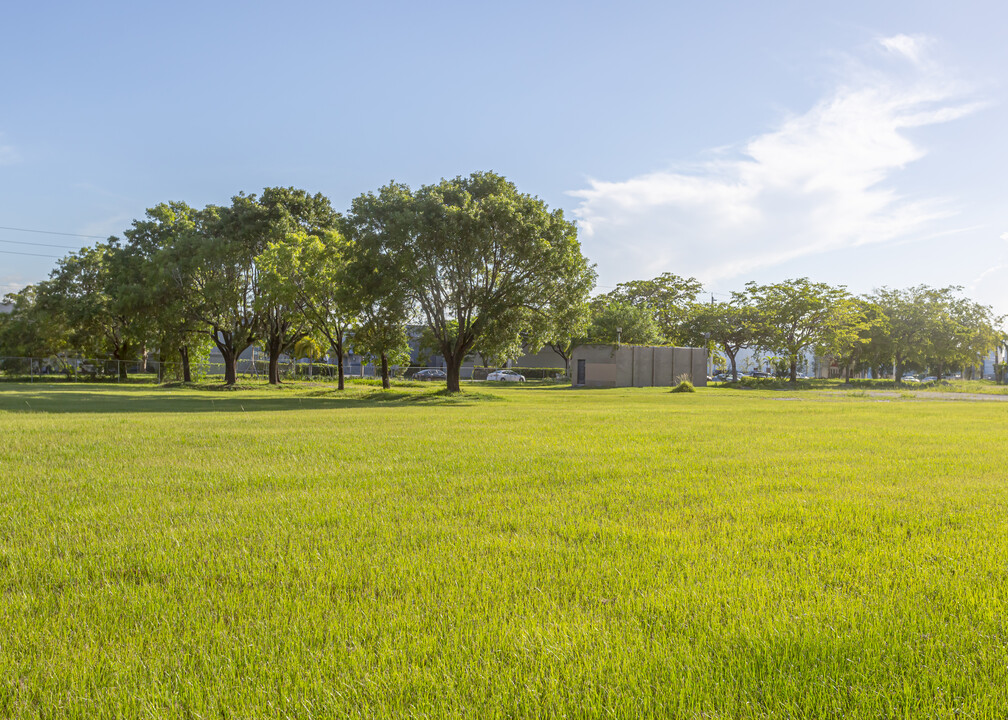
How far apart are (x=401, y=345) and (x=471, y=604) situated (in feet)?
87.2

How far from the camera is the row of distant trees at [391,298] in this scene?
81.7 ft

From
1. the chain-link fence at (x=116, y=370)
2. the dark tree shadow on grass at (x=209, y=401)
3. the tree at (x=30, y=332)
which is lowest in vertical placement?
the dark tree shadow on grass at (x=209, y=401)

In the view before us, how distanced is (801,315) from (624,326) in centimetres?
1524

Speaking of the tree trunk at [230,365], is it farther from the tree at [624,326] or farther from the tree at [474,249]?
the tree at [624,326]

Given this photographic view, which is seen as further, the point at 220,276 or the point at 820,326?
the point at 820,326

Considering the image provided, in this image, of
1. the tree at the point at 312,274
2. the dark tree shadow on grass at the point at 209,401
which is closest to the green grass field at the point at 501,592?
the dark tree shadow on grass at the point at 209,401

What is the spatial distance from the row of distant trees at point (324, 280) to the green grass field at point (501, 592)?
18.7 metres

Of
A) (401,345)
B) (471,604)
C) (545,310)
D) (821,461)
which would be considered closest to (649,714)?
(471,604)

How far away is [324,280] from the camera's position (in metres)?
31.2

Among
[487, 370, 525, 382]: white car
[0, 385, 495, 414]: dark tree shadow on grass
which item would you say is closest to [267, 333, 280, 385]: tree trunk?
[0, 385, 495, 414]: dark tree shadow on grass

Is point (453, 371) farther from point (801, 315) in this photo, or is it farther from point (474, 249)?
point (801, 315)

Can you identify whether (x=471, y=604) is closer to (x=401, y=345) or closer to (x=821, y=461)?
(x=821, y=461)

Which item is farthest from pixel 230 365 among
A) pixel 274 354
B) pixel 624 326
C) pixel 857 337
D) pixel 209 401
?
pixel 857 337

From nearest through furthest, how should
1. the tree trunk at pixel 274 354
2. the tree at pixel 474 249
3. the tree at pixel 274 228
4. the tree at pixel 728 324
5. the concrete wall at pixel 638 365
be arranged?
the tree at pixel 474 249, the tree at pixel 274 228, the tree trunk at pixel 274 354, the concrete wall at pixel 638 365, the tree at pixel 728 324
